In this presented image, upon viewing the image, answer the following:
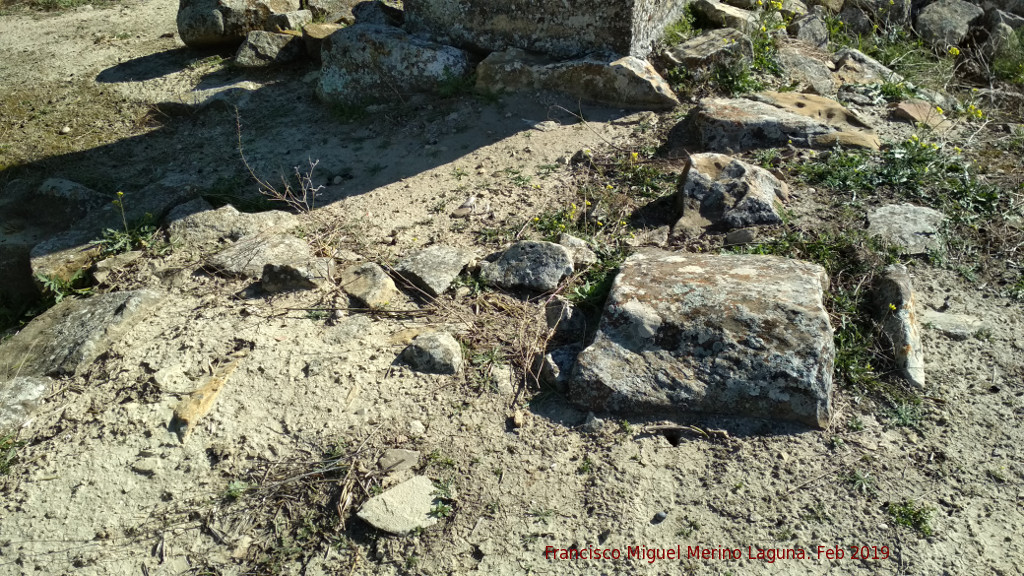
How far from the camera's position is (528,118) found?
16.8 feet

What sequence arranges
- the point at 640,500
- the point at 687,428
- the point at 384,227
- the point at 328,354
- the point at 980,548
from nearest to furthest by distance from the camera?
1. the point at 980,548
2. the point at 640,500
3. the point at 687,428
4. the point at 328,354
5. the point at 384,227

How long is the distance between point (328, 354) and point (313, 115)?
2.71m

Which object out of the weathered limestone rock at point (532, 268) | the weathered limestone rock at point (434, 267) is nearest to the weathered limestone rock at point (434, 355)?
the weathered limestone rock at point (434, 267)

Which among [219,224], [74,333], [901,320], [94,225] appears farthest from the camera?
[94,225]

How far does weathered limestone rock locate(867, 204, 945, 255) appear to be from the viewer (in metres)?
3.78

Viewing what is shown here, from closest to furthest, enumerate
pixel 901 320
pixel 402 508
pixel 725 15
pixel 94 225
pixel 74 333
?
pixel 402 508, pixel 901 320, pixel 74 333, pixel 94 225, pixel 725 15

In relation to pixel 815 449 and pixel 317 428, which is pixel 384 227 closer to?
pixel 317 428

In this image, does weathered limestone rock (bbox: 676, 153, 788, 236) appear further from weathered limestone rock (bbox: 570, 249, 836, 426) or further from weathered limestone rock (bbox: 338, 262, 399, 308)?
weathered limestone rock (bbox: 338, 262, 399, 308)

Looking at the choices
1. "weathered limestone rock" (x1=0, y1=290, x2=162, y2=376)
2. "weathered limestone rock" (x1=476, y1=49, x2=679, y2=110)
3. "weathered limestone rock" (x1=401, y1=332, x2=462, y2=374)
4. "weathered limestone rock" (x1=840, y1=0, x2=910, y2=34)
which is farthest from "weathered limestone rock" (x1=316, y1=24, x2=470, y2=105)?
"weathered limestone rock" (x1=840, y1=0, x2=910, y2=34)

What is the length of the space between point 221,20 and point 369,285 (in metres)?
3.96

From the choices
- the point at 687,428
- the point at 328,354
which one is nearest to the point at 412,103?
the point at 328,354

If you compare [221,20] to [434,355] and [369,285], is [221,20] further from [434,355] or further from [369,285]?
[434,355]

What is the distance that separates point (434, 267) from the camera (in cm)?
379

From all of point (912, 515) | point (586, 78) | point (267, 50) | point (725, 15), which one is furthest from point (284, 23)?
point (912, 515)
